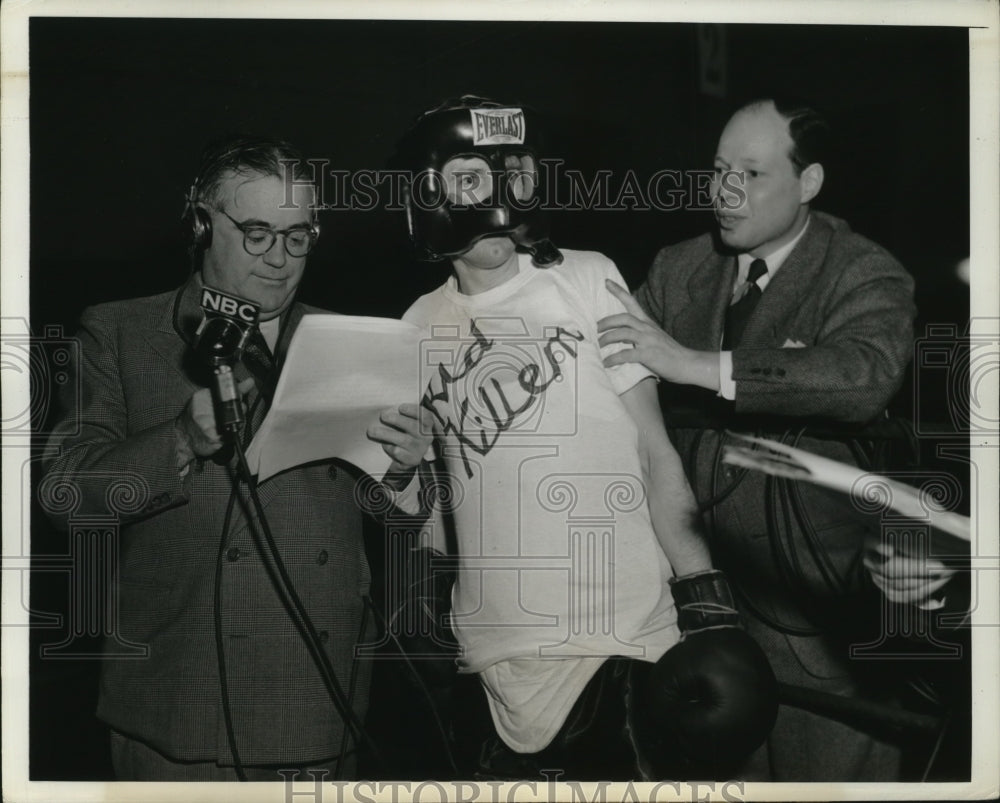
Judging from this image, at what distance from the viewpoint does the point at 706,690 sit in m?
2.14

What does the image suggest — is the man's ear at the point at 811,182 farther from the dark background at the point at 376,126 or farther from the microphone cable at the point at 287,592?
the microphone cable at the point at 287,592

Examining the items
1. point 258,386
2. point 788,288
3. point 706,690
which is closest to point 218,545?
point 258,386

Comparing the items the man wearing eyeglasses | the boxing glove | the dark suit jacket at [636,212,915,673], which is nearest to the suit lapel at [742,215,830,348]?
the dark suit jacket at [636,212,915,673]

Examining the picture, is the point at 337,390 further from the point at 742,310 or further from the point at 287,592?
the point at 742,310

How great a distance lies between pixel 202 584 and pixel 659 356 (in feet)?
3.55

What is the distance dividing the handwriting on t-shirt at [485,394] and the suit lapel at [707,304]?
0.77 ft

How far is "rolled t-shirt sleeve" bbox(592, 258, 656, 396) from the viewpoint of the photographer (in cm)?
219

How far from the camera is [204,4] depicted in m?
2.27

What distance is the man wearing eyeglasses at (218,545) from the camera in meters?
2.15

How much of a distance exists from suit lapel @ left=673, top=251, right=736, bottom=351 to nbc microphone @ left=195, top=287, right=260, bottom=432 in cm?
92

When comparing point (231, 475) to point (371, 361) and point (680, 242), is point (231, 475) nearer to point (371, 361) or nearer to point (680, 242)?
point (371, 361)

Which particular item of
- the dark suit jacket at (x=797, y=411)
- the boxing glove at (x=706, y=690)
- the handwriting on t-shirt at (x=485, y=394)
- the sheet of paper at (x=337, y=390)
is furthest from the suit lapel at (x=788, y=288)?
the sheet of paper at (x=337, y=390)

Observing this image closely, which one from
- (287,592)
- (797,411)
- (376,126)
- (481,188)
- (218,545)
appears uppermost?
(376,126)

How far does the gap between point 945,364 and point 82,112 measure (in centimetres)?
199
